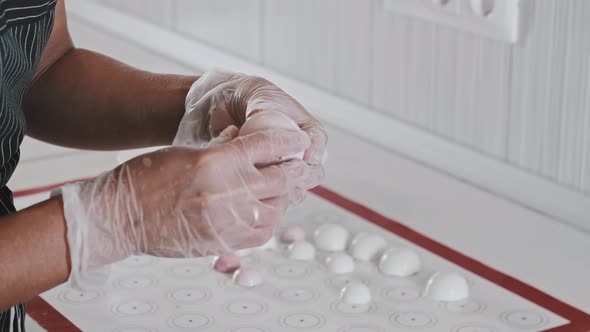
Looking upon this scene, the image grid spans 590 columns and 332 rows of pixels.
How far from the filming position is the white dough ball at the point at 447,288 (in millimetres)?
1163

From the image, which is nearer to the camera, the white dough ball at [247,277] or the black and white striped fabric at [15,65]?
the black and white striped fabric at [15,65]

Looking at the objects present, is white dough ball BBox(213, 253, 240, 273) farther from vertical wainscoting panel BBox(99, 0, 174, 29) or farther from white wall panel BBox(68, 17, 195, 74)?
vertical wainscoting panel BBox(99, 0, 174, 29)

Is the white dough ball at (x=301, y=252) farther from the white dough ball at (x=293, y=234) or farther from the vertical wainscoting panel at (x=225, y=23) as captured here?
the vertical wainscoting panel at (x=225, y=23)

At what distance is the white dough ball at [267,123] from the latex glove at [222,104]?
7 centimetres

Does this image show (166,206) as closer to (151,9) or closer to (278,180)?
(278,180)

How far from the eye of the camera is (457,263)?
4.14ft

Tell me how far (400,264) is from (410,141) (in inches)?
16.5

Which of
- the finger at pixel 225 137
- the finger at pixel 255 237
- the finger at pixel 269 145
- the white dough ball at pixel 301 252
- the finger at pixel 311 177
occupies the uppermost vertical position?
the finger at pixel 269 145

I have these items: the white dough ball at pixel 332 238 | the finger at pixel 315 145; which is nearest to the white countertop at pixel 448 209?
the white dough ball at pixel 332 238

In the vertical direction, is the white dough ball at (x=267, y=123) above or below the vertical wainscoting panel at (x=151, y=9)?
above

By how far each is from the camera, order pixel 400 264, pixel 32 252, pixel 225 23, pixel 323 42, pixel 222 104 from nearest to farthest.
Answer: pixel 32 252 → pixel 222 104 → pixel 400 264 → pixel 323 42 → pixel 225 23

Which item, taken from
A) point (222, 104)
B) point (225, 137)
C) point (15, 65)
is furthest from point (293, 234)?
point (15, 65)

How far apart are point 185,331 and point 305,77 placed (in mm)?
851

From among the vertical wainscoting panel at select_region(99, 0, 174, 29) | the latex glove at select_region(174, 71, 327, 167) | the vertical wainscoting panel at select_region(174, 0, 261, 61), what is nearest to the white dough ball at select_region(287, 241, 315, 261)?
the latex glove at select_region(174, 71, 327, 167)
